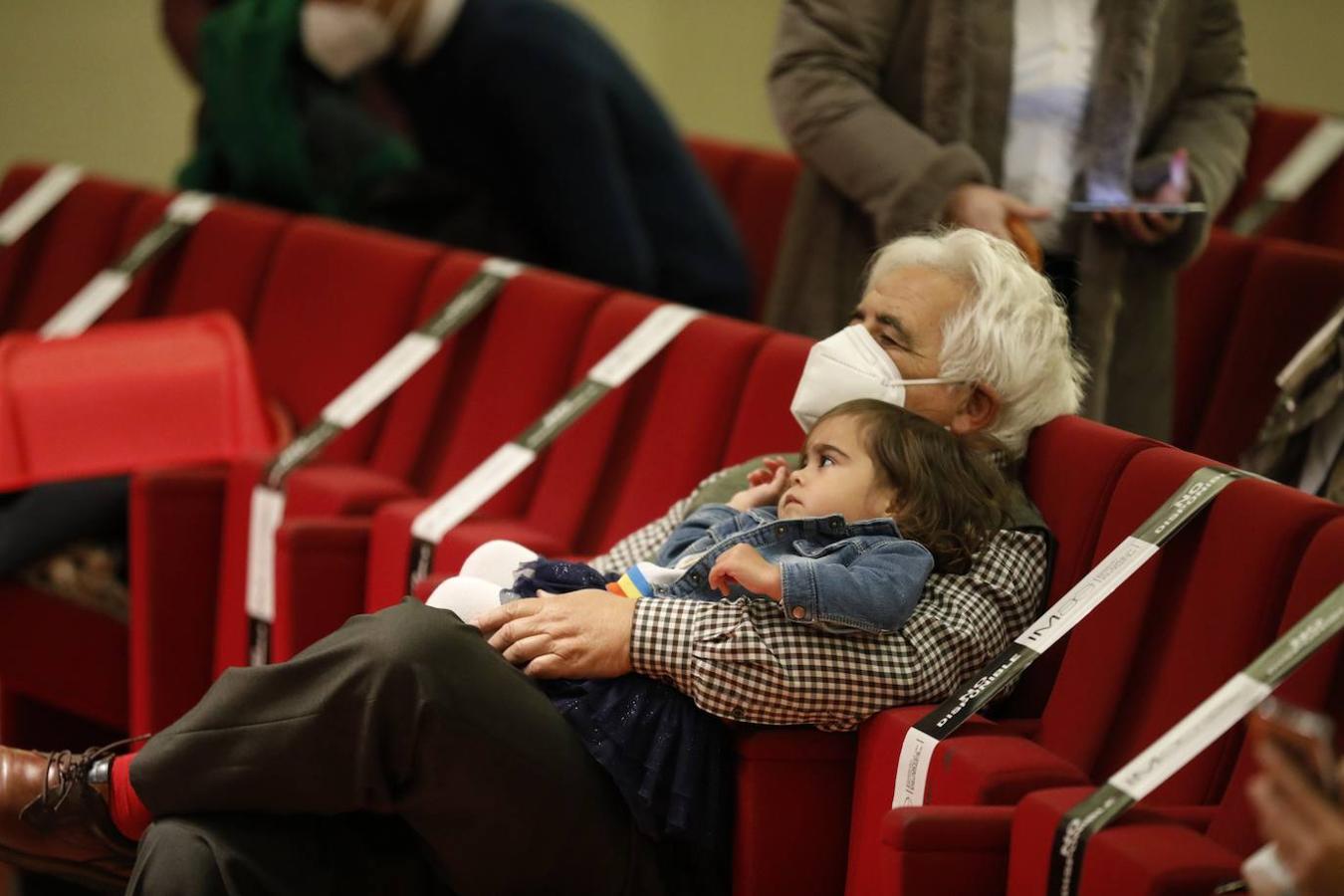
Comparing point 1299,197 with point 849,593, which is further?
point 1299,197

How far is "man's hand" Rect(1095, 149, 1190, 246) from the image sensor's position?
7.74ft

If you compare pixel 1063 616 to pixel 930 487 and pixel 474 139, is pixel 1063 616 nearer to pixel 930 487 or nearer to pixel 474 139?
pixel 930 487

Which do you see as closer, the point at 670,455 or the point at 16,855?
the point at 16,855

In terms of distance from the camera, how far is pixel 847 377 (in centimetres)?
199

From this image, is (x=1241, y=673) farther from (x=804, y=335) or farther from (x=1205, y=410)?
(x=1205, y=410)

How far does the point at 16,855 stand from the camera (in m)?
1.84

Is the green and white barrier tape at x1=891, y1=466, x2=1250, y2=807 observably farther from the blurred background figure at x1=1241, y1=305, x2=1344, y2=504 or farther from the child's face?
the blurred background figure at x1=1241, y1=305, x2=1344, y2=504

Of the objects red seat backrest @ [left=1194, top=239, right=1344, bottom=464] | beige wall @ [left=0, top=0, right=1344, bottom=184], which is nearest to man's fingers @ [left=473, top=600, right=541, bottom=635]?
red seat backrest @ [left=1194, top=239, right=1344, bottom=464]

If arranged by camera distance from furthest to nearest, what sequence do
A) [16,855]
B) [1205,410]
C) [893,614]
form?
[1205,410] → [16,855] → [893,614]

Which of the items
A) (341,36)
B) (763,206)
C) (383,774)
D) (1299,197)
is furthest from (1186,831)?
(763,206)

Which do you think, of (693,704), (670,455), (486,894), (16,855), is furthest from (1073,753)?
(16,855)

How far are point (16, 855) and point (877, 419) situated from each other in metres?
1.00

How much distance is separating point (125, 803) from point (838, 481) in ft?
2.63

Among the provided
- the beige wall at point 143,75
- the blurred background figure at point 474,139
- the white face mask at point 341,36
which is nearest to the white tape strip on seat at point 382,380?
the blurred background figure at point 474,139
